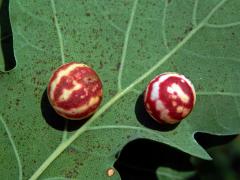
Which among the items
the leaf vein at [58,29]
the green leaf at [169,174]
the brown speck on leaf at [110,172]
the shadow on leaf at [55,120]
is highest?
the leaf vein at [58,29]

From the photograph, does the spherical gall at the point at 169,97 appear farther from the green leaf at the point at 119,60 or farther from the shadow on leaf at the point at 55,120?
the shadow on leaf at the point at 55,120

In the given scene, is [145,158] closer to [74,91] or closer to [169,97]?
[169,97]

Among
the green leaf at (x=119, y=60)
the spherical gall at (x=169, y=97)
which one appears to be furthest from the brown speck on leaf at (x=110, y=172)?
the spherical gall at (x=169, y=97)

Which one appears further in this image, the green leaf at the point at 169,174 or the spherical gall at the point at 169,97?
the green leaf at the point at 169,174

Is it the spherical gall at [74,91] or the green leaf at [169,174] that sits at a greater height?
the spherical gall at [74,91]

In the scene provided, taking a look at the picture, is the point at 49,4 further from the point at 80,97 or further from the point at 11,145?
the point at 11,145

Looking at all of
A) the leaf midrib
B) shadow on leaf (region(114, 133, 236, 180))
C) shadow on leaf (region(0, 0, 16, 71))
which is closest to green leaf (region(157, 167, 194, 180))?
shadow on leaf (region(114, 133, 236, 180))

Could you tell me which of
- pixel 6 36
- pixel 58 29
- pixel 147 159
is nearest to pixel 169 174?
pixel 147 159

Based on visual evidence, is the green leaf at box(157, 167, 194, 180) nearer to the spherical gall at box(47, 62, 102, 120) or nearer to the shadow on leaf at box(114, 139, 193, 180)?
the shadow on leaf at box(114, 139, 193, 180)
